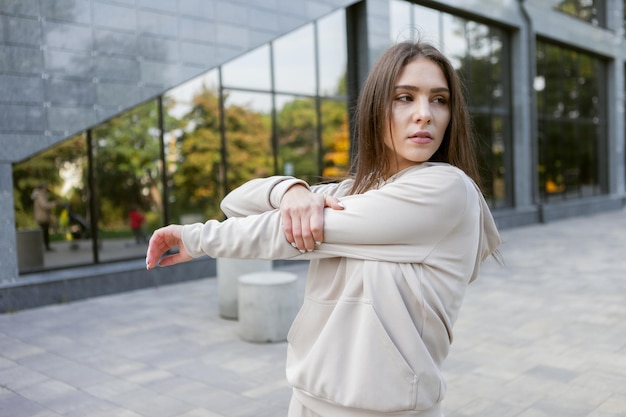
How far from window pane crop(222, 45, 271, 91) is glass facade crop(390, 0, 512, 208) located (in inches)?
241

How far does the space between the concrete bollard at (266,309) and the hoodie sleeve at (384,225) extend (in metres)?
5.01

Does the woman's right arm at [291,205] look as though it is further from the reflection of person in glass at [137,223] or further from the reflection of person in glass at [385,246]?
the reflection of person in glass at [137,223]

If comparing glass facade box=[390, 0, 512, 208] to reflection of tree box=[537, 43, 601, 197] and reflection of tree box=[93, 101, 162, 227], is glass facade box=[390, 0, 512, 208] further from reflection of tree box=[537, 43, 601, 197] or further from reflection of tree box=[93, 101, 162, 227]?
reflection of tree box=[93, 101, 162, 227]

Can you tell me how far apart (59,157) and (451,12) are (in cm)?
1179

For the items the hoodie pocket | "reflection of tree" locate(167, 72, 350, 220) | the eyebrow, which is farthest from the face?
"reflection of tree" locate(167, 72, 350, 220)

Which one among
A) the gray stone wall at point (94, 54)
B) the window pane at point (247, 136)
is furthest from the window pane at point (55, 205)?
the window pane at point (247, 136)

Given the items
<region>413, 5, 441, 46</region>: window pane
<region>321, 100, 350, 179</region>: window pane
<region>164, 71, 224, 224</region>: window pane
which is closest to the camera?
<region>164, 71, 224, 224</region>: window pane

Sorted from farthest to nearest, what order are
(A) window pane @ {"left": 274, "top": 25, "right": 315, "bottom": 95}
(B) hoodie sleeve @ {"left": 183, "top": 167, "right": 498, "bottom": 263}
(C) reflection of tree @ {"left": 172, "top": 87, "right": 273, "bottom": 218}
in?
(A) window pane @ {"left": 274, "top": 25, "right": 315, "bottom": 95} → (C) reflection of tree @ {"left": 172, "top": 87, "right": 273, "bottom": 218} → (B) hoodie sleeve @ {"left": 183, "top": 167, "right": 498, "bottom": 263}

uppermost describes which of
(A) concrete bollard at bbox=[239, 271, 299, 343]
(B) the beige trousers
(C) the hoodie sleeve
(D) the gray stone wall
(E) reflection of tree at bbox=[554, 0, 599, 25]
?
(E) reflection of tree at bbox=[554, 0, 599, 25]

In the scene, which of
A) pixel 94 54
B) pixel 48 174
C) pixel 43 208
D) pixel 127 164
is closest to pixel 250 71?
pixel 127 164

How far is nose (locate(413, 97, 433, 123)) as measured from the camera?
56.2 inches

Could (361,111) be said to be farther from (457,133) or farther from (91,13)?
(91,13)

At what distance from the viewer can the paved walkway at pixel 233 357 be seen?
461 centimetres

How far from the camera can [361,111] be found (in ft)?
5.07
